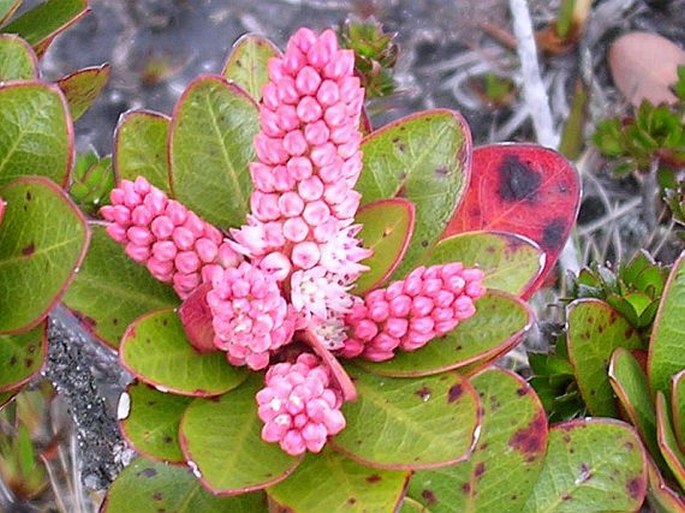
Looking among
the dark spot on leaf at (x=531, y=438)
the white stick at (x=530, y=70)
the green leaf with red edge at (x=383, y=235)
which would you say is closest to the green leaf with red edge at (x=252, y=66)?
the green leaf with red edge at (x=383, y=235)

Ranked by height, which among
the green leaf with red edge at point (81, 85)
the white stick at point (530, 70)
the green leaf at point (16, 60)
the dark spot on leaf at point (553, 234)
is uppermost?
the green leaf at point (16, 60)

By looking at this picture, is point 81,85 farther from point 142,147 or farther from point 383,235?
point 383,235

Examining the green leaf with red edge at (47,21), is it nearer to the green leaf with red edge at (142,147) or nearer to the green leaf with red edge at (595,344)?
the green leaf with red edge at (142,147)

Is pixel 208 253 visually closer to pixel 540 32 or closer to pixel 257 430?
pixel 257 430

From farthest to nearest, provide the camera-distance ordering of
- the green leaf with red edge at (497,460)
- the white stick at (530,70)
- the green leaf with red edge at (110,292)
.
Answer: the white stick at (530,70)
the green leaf with red edge at (497,460)
the green leaf with red edge at (110,292)

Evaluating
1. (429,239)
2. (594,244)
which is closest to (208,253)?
(429,239)

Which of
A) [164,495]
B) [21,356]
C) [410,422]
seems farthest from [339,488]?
[21,356]
